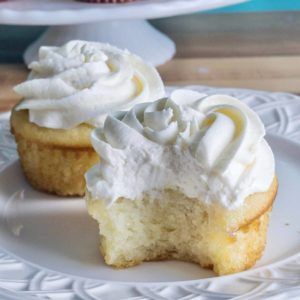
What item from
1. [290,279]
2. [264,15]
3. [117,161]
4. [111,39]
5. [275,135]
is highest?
[117,161]

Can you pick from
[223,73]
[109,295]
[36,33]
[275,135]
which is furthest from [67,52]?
[36,33]

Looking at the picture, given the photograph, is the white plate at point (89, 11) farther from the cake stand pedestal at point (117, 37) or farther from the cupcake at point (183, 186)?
the cupcake at point (183, 186)

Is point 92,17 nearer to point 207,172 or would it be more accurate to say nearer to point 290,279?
point 207,172

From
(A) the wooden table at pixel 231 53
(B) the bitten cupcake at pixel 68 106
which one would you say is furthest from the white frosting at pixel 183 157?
(A) the wooden table at pixel 231 53

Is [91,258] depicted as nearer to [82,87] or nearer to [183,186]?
[183,186]

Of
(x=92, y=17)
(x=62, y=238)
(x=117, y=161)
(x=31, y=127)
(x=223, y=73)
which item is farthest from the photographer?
(x=223, y=73)

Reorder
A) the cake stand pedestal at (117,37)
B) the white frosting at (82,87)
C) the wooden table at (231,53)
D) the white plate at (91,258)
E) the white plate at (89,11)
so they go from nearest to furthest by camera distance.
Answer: the white plate at (91,258)
the white frosting at (82,87)
the white plate at (89,11)
the wooden table at (231,53)
the cake stand pedestal at (117,37)

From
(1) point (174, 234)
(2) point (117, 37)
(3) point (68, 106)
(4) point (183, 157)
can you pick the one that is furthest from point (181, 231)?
(2) point (117, 37)

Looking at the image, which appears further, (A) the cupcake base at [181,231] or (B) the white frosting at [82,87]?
(B) the white frosting at [82,87]
